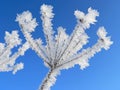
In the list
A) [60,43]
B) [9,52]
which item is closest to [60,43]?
[60,43]

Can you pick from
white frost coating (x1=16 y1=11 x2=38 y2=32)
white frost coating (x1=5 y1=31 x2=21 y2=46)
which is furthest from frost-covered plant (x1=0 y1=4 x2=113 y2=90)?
white frost coating (x1=5 y1=31 x2=21 y2=46)

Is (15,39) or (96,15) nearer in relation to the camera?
(96,15)

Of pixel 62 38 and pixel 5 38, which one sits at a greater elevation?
pixel 5 38

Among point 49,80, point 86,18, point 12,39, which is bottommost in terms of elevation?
point 49,80

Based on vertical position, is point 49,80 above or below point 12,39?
below

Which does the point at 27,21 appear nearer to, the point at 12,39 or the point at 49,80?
the point at 49,80

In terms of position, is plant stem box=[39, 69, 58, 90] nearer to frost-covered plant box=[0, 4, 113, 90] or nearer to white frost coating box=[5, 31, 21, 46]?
frost-covered plant box=[0, 4, 113, 90]

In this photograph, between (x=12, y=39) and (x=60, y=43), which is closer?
(x=60, y=43)

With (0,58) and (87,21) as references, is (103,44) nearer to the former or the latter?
(87,21)

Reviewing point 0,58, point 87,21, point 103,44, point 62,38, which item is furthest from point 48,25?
point 0,58
